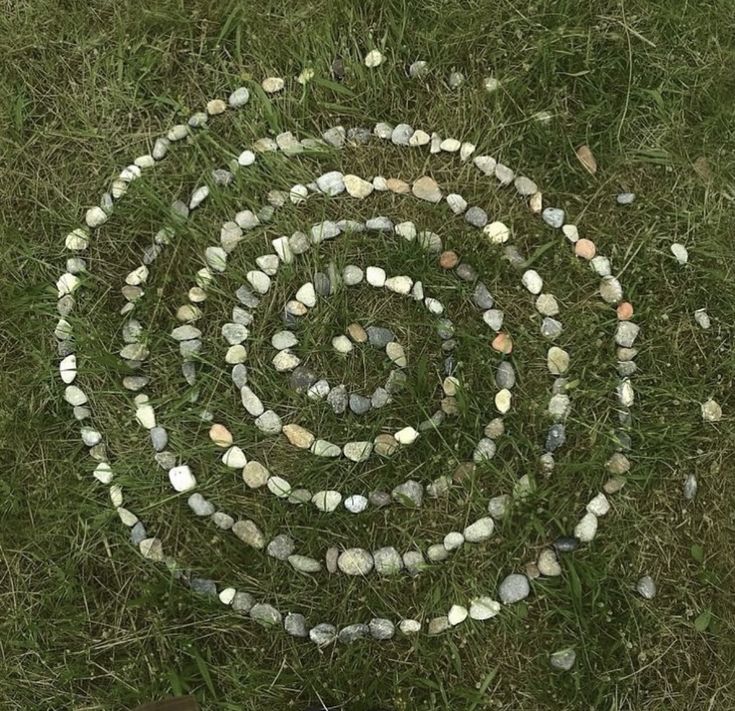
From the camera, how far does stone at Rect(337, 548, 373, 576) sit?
1724mm

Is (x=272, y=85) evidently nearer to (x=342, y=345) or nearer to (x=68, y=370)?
(x=342, y=345)

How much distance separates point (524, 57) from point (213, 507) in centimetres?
133

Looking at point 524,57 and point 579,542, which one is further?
point 524,57

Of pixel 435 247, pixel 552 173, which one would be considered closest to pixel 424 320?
pixel 435 247

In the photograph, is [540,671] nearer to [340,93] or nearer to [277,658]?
[277,658]

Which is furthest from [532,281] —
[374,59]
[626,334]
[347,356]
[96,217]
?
[96,217]

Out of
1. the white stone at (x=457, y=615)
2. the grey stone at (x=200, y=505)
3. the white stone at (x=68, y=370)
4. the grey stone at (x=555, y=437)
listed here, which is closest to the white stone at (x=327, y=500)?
the grey stone at (x=200, y=505)

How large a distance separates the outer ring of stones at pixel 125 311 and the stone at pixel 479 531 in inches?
4.2

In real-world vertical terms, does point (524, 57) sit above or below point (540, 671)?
above

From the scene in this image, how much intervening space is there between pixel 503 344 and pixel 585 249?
12.3 inches

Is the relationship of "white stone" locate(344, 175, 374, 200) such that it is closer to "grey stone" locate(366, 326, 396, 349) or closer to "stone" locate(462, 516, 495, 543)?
"grey stone" locate(366, 326, 396, 349)

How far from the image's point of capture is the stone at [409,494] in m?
1.75

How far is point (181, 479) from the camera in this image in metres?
1.76

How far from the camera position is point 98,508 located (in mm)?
1755
